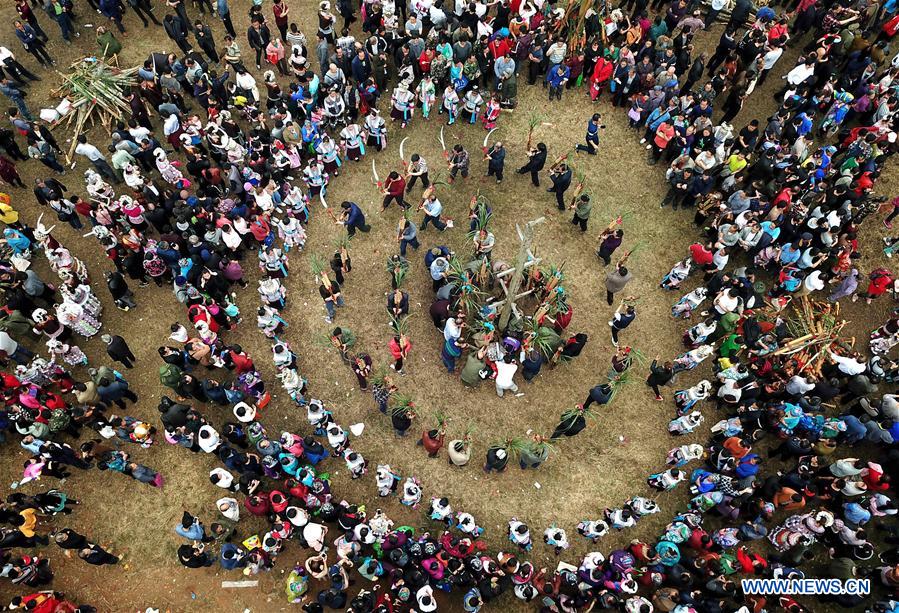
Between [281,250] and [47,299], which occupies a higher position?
[281,250]

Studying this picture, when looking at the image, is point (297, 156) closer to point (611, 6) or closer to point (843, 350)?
point (611, 6)

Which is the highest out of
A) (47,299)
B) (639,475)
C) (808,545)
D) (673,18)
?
(673,18)

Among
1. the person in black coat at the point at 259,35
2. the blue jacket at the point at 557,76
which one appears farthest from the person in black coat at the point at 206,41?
the blue jacket at the point at 557,76

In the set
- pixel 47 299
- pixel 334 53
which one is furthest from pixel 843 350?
pixel 47 299

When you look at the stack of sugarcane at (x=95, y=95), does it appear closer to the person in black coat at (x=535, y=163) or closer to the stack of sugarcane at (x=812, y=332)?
the person in black coat at (x=535, y=163)

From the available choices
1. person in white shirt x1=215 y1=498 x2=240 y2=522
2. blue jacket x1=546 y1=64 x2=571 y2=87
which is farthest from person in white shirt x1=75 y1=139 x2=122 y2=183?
blue jacket x1=546 y1=64 x2=571 y2=87

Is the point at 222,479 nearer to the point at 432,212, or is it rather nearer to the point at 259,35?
the point at 432,212

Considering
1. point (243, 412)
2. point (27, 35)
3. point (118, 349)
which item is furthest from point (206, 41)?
point (243, 412)
